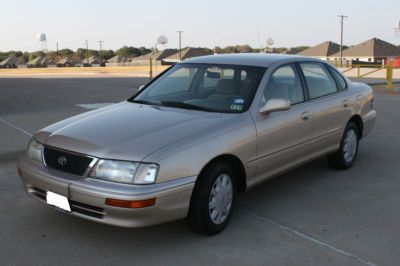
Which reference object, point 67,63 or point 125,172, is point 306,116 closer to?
point 125,172

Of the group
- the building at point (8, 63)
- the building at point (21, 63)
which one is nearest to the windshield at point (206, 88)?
the building at point (8, 63)

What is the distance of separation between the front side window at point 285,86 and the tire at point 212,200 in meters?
0.94

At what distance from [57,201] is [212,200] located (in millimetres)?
1240

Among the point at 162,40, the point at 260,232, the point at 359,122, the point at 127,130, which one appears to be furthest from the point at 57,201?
the point at 162,40

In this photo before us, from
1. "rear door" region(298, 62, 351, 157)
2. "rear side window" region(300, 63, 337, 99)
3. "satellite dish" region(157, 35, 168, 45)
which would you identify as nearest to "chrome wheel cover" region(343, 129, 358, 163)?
"rear door" region(298, 62, 351, 157)

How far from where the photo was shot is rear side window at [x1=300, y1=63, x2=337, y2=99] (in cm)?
549

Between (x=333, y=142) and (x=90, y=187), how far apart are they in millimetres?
3308

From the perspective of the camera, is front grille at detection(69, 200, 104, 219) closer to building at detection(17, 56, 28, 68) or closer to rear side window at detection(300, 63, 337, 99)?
rear side window at detection(300, 63, 337, 99)

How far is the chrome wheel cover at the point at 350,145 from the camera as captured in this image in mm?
6171

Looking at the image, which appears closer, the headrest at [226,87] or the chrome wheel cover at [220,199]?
the chrome wheel cover at [220,199]

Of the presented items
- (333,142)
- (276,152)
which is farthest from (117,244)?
(333,142)

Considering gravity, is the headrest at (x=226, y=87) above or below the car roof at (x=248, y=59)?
below

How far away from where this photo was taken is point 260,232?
4.18 m

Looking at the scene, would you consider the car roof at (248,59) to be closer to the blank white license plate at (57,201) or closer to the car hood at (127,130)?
the car hood at (127,130)
